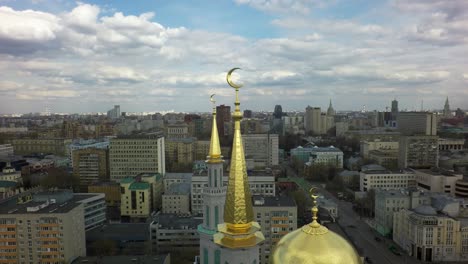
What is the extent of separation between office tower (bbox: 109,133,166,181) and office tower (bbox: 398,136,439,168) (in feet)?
111

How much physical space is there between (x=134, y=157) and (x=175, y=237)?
871 inches

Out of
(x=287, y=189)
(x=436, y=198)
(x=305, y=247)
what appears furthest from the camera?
(x=287, y=189)

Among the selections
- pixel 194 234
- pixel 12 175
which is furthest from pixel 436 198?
pixel 12 175

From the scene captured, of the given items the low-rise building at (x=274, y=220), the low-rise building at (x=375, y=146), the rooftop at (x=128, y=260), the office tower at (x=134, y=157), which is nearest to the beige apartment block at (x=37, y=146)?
the office tower at (x=134, y=157)

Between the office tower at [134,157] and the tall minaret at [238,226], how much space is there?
3896 centimetres

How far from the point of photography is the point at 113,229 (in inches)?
1065

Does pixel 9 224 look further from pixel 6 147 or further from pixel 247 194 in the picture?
pixel 6 147

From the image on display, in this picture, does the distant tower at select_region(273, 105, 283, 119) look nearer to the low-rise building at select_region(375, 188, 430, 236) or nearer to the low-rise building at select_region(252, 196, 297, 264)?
the low-rise building at select_region(375, 188, 430, 236)

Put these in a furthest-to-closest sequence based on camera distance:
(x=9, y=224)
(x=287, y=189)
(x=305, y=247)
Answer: (x=287, y=189)
(x=9, y=224)
(x=305, y=247)

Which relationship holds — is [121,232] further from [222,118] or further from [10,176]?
[222,118]

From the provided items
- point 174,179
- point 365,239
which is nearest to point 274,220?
point 365,239

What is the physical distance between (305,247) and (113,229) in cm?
2416

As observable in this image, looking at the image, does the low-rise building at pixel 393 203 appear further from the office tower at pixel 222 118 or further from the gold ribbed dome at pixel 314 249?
the office tower at pixel 222 118

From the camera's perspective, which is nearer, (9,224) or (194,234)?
(9,224)
